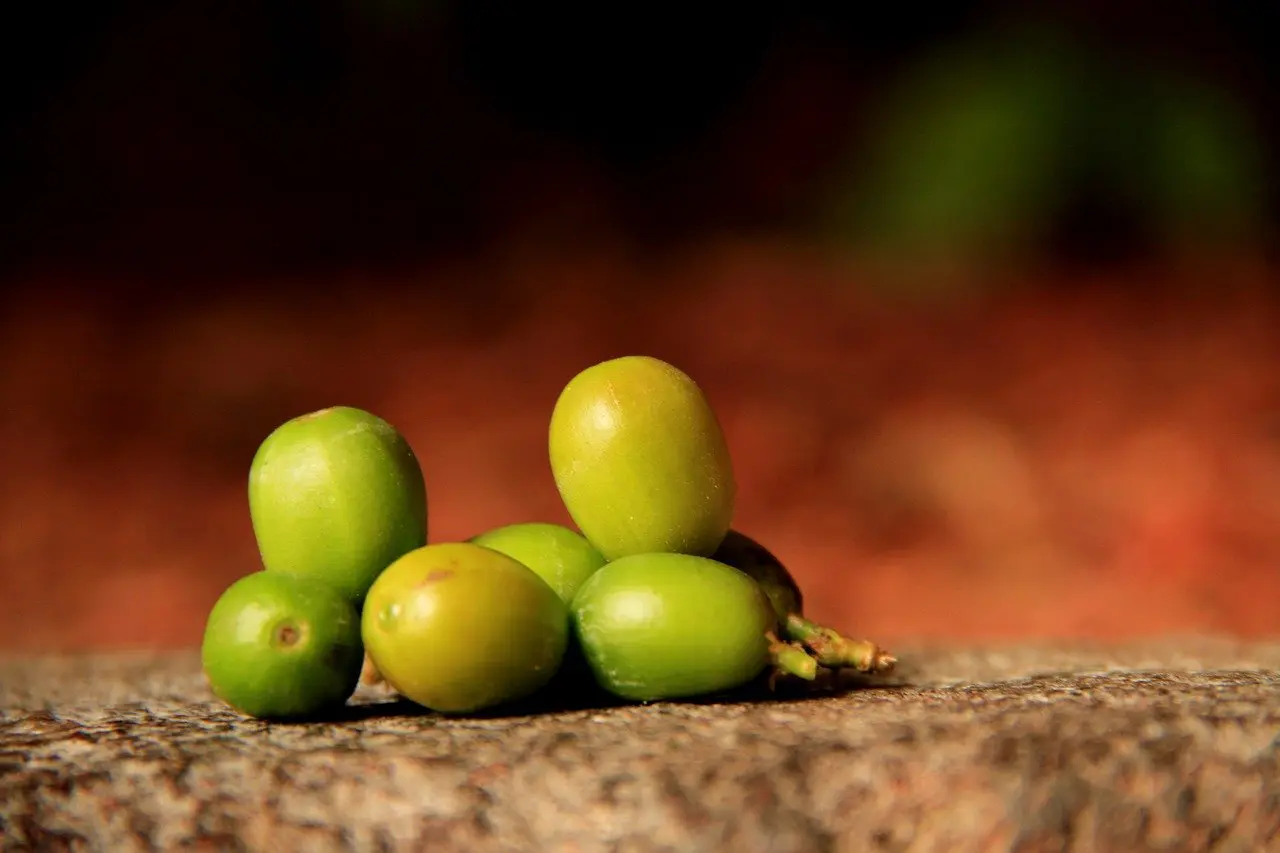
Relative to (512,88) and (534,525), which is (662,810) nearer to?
(534,525)

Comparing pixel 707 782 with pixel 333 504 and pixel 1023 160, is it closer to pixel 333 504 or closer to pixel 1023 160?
pixel 333 504

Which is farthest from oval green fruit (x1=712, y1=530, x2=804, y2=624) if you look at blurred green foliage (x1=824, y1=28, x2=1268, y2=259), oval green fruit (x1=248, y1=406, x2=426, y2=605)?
blurred green foliage (x1=824, y1=28, x2=1268, y2=259)

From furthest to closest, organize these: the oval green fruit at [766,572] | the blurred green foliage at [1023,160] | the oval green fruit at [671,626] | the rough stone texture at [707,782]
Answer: the blurred green foliage at [1023,160] → the oval green fruit at [766,572] → the oval green fruit at [671,626] → the rough stone texture at [707,782]

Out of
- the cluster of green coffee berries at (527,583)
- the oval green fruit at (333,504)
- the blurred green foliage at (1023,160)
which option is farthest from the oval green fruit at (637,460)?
the blurred green foliage at (1023,160)

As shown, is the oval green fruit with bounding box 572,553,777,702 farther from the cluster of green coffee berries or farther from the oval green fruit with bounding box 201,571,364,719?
the oval green fruit with bounding box 201,571,364,719

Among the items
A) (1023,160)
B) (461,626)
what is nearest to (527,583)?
(461,626)

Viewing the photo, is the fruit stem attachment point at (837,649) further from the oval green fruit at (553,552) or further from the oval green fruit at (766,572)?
the oval green fruit at (553,552)
